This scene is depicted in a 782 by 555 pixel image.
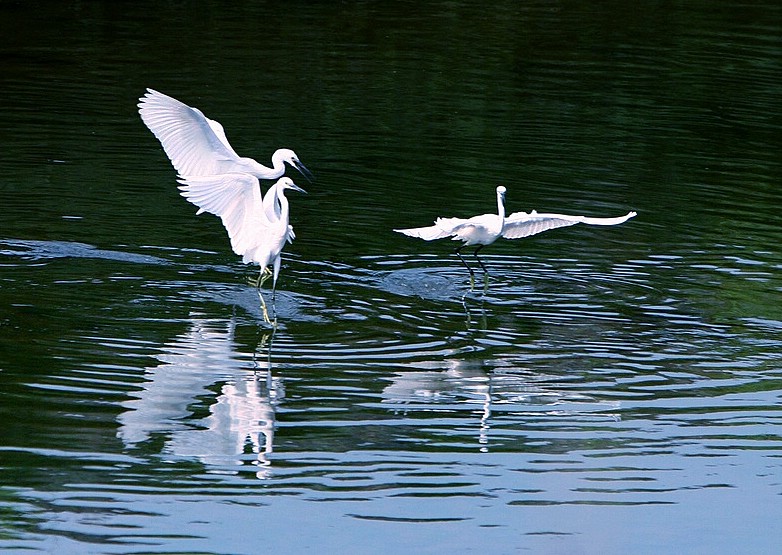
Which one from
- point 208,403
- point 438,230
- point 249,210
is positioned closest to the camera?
point 208,403

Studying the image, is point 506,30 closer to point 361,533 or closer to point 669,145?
point 669,145

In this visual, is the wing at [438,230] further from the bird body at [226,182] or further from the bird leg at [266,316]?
the bird leg at [266,316]

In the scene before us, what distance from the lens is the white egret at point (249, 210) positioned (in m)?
12.2

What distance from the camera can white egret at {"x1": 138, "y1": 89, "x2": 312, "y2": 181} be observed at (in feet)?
41.1

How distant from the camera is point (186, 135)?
12.8 metres

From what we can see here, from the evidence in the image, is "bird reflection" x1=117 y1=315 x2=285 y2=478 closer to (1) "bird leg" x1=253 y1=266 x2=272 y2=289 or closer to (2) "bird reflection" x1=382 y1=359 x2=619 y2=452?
(2) "bird reflection" x1=382 y1=359 x2=619 y2=452

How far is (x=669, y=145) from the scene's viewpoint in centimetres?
2038

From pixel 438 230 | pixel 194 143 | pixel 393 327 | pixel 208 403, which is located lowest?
pixel 208 403

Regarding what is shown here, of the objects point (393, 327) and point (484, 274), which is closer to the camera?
point (393, 327)

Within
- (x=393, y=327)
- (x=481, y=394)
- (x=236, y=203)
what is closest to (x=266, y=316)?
(x=393, y=327)

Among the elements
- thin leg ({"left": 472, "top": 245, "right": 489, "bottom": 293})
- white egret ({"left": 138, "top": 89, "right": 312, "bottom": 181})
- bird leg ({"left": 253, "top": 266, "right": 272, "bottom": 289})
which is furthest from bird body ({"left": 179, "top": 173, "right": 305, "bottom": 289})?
thin leg ({"left": 472, "top": 245, "right": 489, "bottom": 293})

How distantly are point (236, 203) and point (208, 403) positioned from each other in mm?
3120

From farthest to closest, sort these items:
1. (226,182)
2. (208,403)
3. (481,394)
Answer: (226,182) < (481,394) < (208,403)

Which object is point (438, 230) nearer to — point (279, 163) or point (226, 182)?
point (279, 163)
